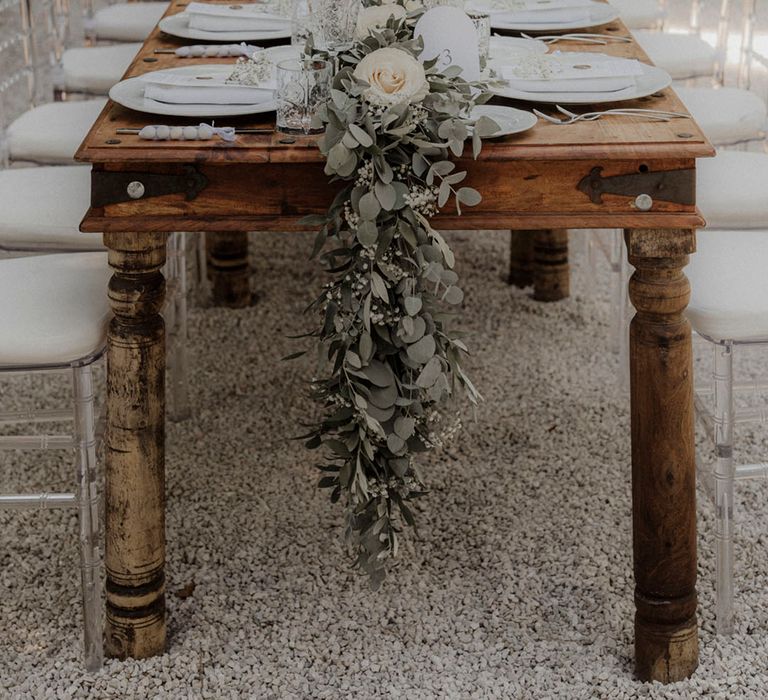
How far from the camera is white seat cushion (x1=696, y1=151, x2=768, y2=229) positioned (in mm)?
2451

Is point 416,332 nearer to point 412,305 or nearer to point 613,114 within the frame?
point 412,305

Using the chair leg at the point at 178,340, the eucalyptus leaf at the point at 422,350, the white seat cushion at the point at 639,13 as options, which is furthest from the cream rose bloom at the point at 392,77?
the white seat cushion at the point at 639,13

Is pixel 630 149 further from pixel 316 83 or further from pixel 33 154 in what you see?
pixel 33 154

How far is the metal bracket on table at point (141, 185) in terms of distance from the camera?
171 centimetres

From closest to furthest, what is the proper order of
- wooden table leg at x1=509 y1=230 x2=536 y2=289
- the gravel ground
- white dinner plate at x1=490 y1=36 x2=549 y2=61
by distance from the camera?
1. the gravel ground
2. white dinner plate at x1=490 y1=36 x2=549 y2=61
3. wooden table leg at x1=509 y1=230 x2=536 y2=289

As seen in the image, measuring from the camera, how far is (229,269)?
10.7 ft

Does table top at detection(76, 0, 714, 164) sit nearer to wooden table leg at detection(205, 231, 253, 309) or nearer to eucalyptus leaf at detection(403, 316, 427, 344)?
eucalyptus leaf at detection(403, 316, 427, 344)

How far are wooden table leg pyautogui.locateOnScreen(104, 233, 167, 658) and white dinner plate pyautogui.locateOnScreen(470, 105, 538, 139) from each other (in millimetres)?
488

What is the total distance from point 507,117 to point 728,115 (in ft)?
4.01

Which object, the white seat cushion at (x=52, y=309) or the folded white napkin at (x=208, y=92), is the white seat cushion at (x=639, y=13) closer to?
the folded white napkin at (x=208, y=92)

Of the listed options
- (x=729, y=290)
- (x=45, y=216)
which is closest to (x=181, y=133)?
(x=45, y=216)

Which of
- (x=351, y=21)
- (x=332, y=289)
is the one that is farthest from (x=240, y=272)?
(x=332, y=289)

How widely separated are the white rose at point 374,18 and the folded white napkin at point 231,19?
70 cm

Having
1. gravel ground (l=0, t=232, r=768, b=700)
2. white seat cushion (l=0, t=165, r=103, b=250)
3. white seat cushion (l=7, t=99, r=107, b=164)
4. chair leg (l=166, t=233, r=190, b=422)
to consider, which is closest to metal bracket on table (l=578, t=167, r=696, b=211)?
gravel ground (l=0, t=232, r=768, b=700)
